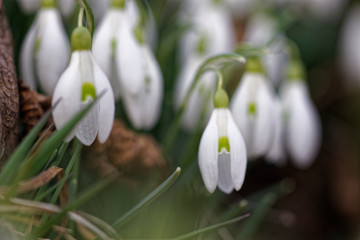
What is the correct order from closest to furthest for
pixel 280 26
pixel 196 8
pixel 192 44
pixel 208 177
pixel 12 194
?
pixel 12 194 → pixel 208 177 → pixel 280 26 → pixel 192 44 → pixel 196 8

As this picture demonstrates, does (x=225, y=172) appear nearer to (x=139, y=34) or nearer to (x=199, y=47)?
(x=139, y=34)

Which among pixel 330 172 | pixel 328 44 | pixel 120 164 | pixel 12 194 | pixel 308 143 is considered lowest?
pixel 330 172

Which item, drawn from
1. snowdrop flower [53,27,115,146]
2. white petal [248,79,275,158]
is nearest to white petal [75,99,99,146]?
snowdrop flower [53,27,115,146]

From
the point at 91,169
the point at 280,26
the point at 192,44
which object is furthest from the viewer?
the point at 192,44

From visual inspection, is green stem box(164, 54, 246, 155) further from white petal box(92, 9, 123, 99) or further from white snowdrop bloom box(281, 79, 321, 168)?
white snowdrop bloom box(281, 79, 321, 168)

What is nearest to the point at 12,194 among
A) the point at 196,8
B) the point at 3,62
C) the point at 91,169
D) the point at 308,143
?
the point at 3,62

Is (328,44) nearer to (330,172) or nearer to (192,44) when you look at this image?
(330,172)

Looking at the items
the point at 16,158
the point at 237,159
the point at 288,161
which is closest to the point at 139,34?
the point at 237,159
